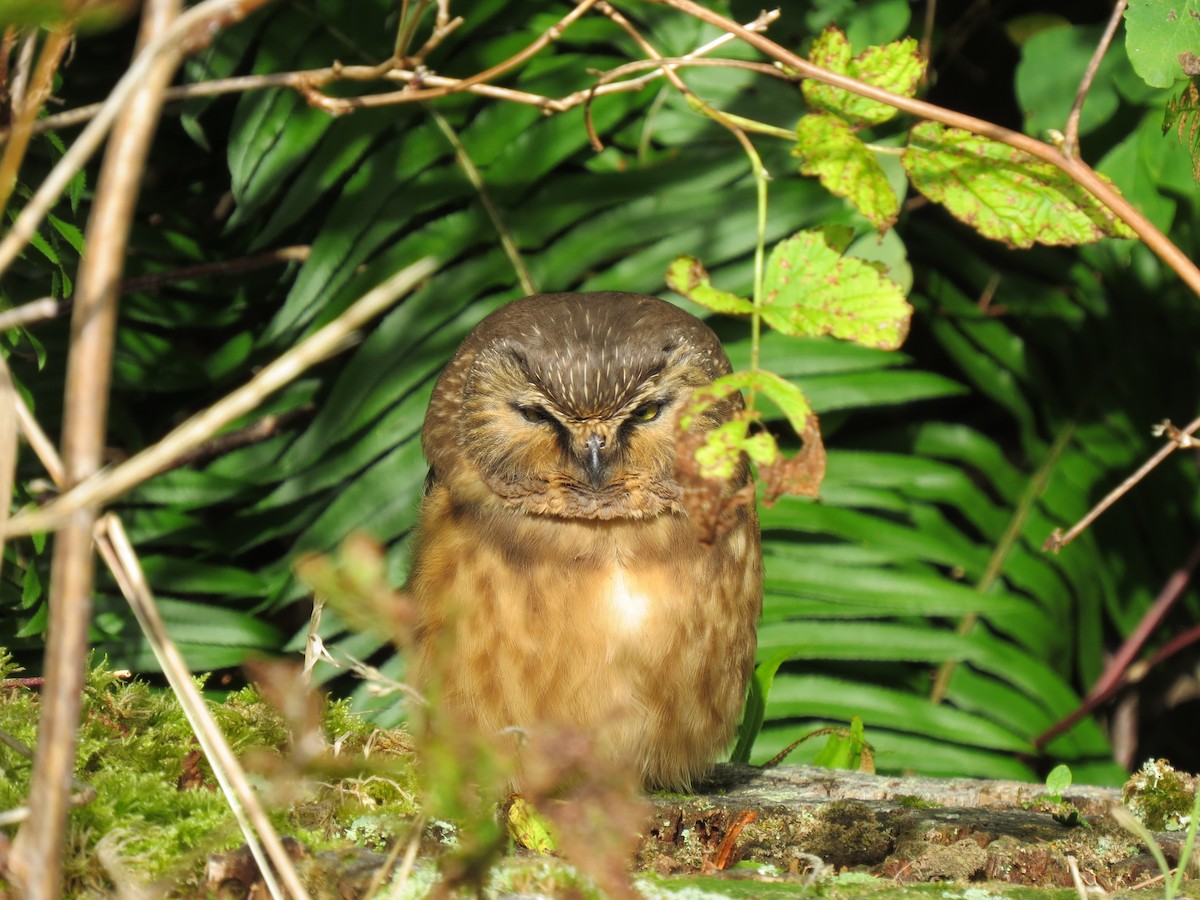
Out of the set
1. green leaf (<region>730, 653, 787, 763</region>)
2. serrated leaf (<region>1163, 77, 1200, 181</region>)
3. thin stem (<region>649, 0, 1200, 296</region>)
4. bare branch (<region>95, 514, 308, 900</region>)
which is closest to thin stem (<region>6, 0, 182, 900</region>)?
bare branch (<region>95, 514, 308, 900</region>)

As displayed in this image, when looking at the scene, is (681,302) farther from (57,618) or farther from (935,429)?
(57,618)

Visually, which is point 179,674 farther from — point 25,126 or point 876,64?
point 876,64

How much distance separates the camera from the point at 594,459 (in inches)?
128

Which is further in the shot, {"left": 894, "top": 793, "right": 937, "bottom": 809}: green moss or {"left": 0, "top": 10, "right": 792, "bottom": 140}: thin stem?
{"left": 894, "top": 793, "right": 937, "bottom": 809}: green moss

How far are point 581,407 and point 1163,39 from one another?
1.56m

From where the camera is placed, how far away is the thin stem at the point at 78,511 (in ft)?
4.25

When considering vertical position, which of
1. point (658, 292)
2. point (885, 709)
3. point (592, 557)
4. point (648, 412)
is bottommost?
point (885, 709)

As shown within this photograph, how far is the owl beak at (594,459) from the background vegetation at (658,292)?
0.89m

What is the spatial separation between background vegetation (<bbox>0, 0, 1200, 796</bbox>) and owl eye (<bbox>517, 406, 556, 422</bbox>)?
3.02 ft

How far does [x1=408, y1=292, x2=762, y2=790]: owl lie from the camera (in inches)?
127

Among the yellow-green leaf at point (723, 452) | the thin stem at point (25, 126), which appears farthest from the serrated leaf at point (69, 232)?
the yellow-green leaf at point (723, 452)

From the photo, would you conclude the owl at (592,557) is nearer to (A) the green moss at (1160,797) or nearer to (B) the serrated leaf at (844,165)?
(B) the serrated leaf at (844,165)

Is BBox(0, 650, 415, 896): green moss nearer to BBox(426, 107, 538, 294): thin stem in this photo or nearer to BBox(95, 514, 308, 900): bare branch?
BBox(95, 514, 308, 900): bare branch

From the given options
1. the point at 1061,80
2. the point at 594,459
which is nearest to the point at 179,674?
the point at 594,459
